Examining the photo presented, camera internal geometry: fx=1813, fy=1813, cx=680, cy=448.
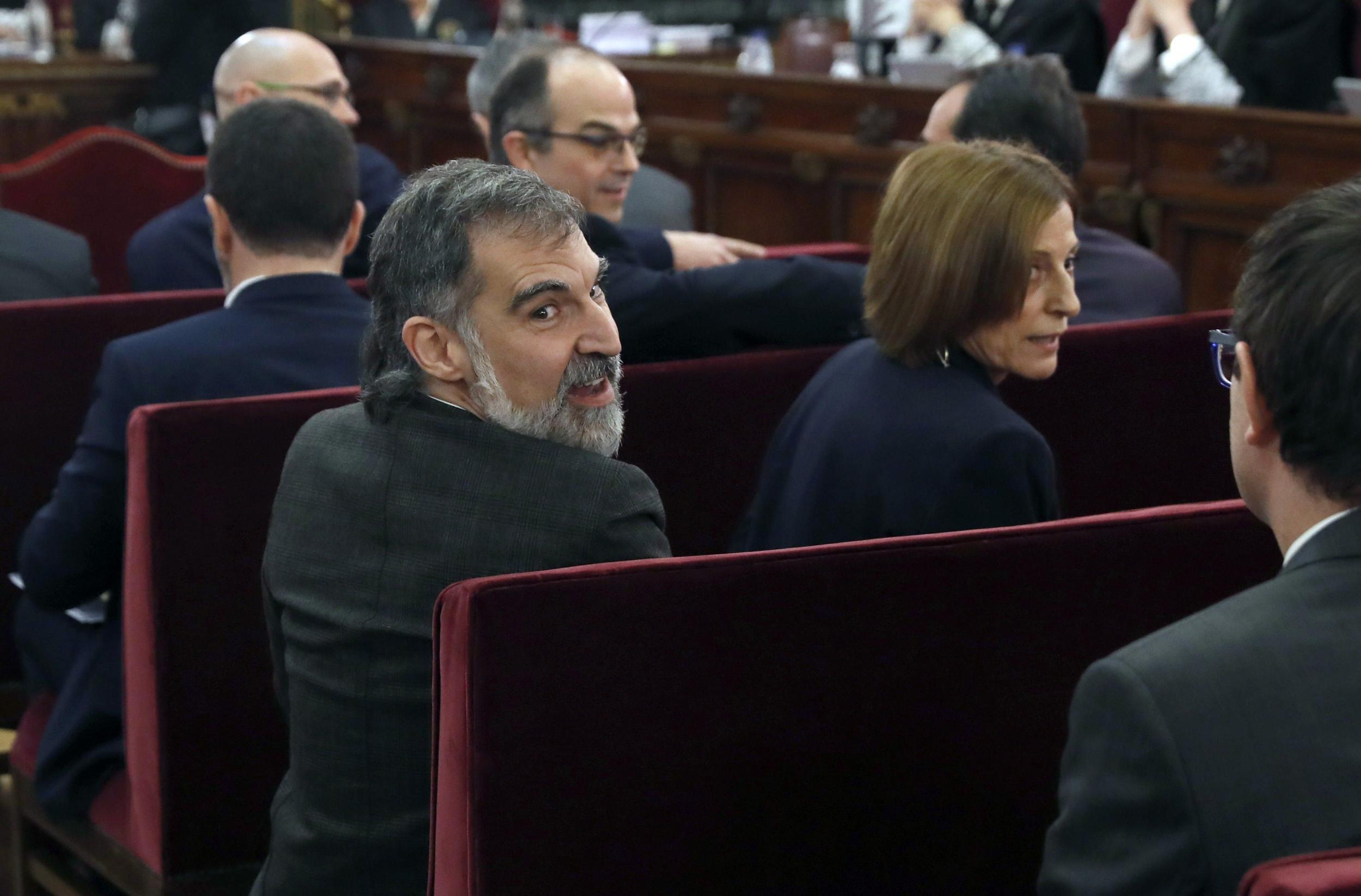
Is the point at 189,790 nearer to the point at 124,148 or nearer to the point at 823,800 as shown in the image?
the point at 823,800

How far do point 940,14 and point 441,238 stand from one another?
15.2ft

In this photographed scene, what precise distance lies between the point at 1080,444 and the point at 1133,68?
2897mm

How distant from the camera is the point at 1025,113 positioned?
3.26 m

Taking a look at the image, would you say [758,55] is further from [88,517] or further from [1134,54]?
[88,517]

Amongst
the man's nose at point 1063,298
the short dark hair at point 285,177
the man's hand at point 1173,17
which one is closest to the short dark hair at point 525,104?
the short dark hair at point 285,177

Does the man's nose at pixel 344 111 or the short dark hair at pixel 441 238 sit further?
the man's nose at pixel 344 111

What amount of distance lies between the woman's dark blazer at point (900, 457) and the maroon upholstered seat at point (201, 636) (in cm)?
59

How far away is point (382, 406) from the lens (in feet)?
5.54

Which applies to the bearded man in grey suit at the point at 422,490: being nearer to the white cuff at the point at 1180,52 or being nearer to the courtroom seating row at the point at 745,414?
the courtroom seating row at the point at 745,414

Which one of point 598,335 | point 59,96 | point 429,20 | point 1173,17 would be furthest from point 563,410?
point 429,20

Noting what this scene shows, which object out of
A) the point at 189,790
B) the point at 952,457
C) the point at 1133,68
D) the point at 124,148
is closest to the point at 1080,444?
the point at 952,457

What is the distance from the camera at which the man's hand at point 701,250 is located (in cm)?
311

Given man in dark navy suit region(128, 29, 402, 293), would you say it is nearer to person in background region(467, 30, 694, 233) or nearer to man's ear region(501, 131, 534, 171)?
person in background region(467, 30, 694, 233)

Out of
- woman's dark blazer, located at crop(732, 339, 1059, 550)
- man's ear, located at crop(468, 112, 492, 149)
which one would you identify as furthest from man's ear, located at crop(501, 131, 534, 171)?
woman's dark blazer, located at crop(732, 339, 1059, 550)
